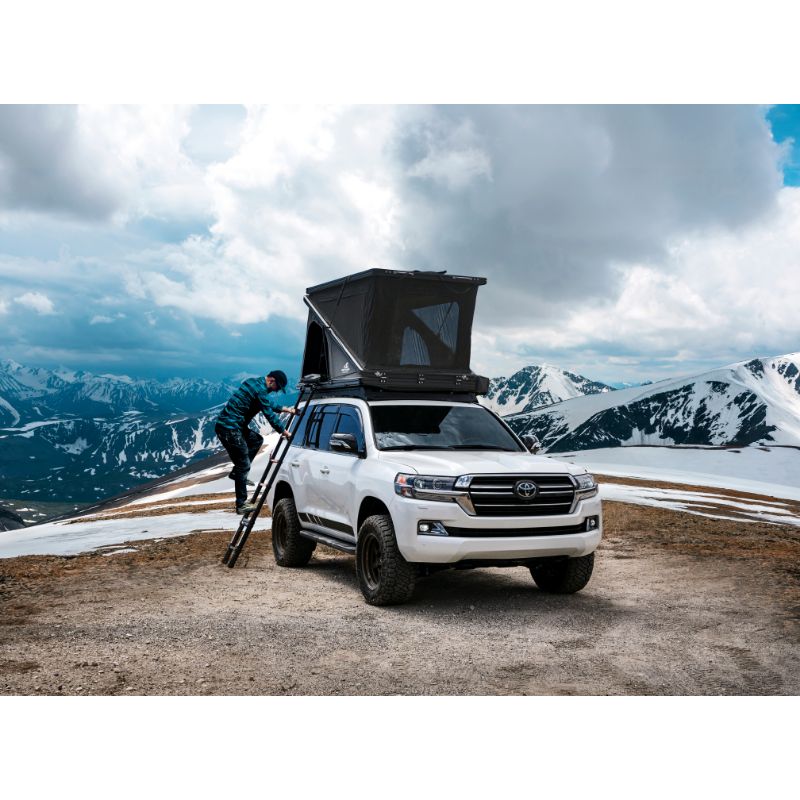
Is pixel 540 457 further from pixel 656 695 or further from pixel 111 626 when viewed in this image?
pixel 111 626

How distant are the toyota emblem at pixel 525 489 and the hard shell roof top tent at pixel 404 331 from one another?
2.82 meters

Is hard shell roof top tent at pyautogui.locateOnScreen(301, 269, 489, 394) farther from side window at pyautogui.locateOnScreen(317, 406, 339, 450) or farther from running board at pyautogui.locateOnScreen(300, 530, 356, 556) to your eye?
running board at pyautogui.locateOnScreen(300, 530, 356, 556)

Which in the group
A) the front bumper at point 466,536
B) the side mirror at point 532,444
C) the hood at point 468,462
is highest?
the side mirror at point 532,444

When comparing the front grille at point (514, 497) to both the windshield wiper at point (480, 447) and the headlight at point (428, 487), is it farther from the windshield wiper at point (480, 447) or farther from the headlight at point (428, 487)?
the windshield wiper at point (480, 447)

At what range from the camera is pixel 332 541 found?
9914 mm

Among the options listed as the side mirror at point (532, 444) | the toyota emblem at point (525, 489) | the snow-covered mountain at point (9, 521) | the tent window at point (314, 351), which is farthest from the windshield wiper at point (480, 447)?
the snow-covered mountain at point (9, 521)

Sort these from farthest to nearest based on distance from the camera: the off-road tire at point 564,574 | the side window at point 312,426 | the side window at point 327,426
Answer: the side window at point 312,426, the side window at point 327,426, the off-road tire at point 564,574

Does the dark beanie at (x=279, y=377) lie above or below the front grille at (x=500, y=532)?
above

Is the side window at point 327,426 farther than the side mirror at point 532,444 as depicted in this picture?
Yes

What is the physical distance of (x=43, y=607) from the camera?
8.52 metres

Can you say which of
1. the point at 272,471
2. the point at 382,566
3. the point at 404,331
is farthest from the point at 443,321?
the point at 382,566

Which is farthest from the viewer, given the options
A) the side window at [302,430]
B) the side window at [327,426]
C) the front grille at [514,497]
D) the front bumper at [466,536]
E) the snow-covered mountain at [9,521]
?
the snow-covered mountain at [9,521]

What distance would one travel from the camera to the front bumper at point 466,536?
7.90m

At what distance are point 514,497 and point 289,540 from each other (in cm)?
449
